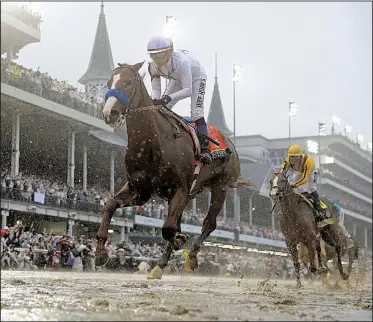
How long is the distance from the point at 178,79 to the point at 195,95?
34 centimetres

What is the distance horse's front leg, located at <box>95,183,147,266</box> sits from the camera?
696 centimetres

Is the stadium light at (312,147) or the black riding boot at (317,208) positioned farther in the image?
the stadium light at (312,147)

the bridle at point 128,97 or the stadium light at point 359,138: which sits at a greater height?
the stadium light at point 359,138

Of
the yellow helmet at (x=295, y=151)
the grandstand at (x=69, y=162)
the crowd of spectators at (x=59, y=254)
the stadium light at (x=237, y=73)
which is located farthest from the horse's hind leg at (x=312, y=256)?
the stadium light at (x=237, y=73)

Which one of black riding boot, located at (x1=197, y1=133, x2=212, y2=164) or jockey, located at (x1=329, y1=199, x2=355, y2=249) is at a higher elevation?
black riding boot, located at (x1=197, y1=133, x2=212, y2=164)

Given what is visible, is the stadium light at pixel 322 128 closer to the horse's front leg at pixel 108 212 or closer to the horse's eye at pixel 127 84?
the horse's front leg at pixel 108 212

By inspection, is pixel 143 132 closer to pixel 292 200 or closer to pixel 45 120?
pixel 292 200

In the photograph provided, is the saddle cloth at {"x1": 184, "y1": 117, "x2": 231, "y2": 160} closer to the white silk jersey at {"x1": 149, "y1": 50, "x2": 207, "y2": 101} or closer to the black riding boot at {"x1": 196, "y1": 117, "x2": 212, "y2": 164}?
the black riding boot at {"x1": 196, "y1": 117, "x2": 212, "y2": 164}

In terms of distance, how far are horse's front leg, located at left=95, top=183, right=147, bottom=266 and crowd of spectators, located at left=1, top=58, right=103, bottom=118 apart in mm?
18550

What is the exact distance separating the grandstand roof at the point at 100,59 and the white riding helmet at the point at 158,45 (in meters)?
32.7

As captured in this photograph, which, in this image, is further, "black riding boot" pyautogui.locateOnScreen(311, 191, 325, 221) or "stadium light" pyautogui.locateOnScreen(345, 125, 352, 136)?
"stadium light" pyautogui.locateOnScreen(345, 125, 352, 136)

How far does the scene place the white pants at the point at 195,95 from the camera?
848 centimetres

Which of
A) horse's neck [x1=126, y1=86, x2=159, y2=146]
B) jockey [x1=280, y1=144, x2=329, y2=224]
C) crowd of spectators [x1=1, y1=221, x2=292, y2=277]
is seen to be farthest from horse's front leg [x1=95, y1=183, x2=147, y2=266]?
crowd of spectators [x1=1, y1=221, x2=292, y2=277]

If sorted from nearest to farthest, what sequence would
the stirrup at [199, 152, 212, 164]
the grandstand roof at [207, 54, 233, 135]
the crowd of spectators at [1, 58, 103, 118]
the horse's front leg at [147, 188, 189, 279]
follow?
the horse's front leg at [147, 188, 189, 279]
the stirrup at [199, 152, 212, 164]
the crowd of spectators at [1, 58, 103, 118]
the grandstand roof at [207, 54, 233, 135]
